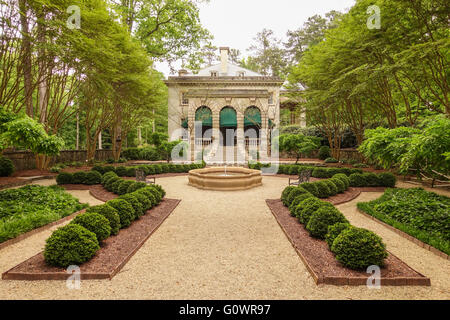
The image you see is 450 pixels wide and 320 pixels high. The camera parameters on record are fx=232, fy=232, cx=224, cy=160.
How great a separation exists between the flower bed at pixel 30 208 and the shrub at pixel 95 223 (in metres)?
1.95

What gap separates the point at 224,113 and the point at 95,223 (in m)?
25.4

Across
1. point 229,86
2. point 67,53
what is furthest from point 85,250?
point 229,86

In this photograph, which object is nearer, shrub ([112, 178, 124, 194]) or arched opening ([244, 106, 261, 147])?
shrub ([112, 178, 124, 194])

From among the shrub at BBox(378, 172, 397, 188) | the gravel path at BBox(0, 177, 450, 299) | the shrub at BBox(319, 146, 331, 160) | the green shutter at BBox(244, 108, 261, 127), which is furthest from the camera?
the green shutter at BBox(244, 108, 261, 127)

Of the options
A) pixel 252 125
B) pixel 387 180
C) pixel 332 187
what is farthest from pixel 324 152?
pixel 332 187

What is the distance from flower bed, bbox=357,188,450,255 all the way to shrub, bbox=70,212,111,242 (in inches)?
287

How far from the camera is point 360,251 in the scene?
4141 millimetres

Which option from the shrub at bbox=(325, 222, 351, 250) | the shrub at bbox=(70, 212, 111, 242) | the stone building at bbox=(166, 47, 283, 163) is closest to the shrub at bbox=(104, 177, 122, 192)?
the shrub at bbox=(70, 212, 111, 242)

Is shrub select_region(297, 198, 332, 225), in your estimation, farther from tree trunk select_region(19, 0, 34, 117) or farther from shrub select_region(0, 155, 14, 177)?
shrub select_region(0, 155, 14, 177)

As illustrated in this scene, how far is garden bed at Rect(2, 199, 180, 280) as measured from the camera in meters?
3.92

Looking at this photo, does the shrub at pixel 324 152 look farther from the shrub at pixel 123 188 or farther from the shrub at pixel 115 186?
the shrub at pixel 115 186
